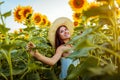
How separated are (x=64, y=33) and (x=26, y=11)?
1595 mm

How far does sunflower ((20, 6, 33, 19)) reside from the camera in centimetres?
544

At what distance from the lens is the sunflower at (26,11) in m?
5.44

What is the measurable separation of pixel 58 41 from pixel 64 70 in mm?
533

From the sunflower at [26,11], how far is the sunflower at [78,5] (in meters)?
0.68

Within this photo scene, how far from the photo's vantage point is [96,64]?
1245 millimetres

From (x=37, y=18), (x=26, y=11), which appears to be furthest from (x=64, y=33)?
(x=37, y=18)

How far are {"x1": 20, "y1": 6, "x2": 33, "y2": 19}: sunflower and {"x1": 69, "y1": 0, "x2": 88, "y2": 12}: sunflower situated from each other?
68 centimetres

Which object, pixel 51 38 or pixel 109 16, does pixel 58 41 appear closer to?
pixel 51 38

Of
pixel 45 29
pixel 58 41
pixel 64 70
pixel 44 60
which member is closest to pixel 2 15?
pixel 44 60

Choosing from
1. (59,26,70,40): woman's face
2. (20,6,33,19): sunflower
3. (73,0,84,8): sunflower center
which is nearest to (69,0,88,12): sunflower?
(73,0,84,8): sunflower center

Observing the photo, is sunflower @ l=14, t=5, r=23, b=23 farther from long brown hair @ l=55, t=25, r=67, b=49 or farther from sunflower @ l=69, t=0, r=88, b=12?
long brown hair @ l=55, t=25, r=67, b=49

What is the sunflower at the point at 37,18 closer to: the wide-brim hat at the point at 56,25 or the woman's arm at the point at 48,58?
the wide-brim hat at the point at 56,25

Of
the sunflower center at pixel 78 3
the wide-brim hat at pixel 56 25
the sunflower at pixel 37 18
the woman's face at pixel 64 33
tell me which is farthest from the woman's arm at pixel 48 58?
the sunflower at pixel 37 18

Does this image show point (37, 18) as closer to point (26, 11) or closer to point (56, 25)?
point (26, 11)
